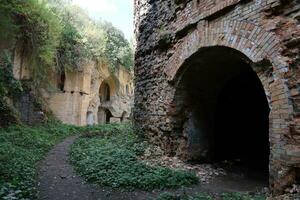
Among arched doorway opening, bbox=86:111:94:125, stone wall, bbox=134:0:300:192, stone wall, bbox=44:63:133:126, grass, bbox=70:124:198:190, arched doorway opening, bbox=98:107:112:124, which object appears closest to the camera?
stone wall, bbox=134:0:300:192

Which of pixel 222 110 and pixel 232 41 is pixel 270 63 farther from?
pixel 222 110

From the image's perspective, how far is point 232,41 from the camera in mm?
6070

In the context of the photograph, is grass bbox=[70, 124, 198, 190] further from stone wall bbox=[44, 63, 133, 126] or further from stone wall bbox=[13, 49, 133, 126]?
stone wall bbox=[44, 63, 133, 126]

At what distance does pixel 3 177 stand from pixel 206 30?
4.97m

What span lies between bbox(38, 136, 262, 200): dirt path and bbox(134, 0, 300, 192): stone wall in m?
1.42

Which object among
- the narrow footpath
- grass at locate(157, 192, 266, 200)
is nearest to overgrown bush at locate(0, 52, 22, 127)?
the narrow footpath

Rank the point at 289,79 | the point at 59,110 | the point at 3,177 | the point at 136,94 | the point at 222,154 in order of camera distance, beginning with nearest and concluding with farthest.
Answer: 1. the point at 289,79
2. the point at 3,177
3. the point at 222,154
4. the point at 136,94
5. the point at 59,110

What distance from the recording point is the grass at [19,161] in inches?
203

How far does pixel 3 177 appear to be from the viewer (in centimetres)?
570

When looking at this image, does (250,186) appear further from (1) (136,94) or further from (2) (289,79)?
(1) (136,94)

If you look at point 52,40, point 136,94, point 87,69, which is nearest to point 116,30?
point 87,69

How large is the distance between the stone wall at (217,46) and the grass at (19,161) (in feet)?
10.8

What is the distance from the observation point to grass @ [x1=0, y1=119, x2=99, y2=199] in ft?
16.9

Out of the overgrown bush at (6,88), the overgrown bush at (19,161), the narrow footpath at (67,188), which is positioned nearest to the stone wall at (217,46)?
the narrow footpath at (67,188)
